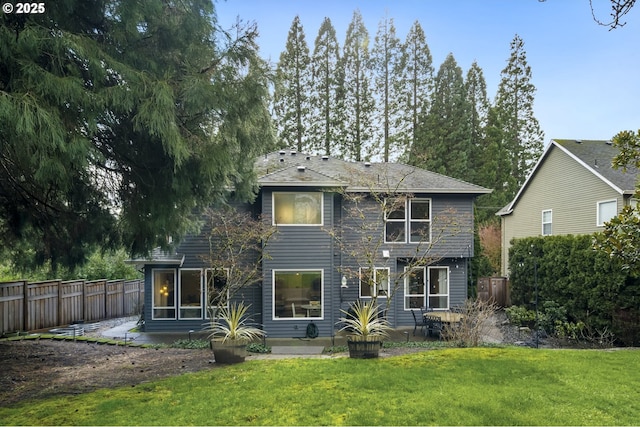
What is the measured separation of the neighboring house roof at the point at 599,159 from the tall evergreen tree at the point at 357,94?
11.9 meters

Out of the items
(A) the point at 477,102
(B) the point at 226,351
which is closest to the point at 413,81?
(A) the point at 477,102

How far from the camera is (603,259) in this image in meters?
12.0

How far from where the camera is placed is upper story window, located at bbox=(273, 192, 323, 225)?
13.4 metres

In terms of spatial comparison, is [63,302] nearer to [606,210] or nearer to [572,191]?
[606,210]

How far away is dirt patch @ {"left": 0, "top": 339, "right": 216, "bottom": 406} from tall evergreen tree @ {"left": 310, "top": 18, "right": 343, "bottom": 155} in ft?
67.8

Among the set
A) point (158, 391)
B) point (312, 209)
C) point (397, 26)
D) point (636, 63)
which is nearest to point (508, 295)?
point (312, 209)

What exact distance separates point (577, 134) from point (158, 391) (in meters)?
23.7

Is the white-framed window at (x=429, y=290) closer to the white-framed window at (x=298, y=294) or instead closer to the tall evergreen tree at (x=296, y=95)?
the white-framed window at (x=298, y=294)

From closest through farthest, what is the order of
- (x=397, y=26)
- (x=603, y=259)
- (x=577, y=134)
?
1. (x=603, y=259)
2. (x=577, y=134)
3. (x=397, y=26)

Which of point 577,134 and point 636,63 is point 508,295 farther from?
point 636,63

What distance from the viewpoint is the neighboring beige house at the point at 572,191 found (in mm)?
15508

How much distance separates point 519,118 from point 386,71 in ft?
34.0

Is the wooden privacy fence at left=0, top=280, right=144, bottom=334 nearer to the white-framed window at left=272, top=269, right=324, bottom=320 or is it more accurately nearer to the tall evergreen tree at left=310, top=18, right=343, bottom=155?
the white-framed window at left=272, top=269, right=324, bottom=320
